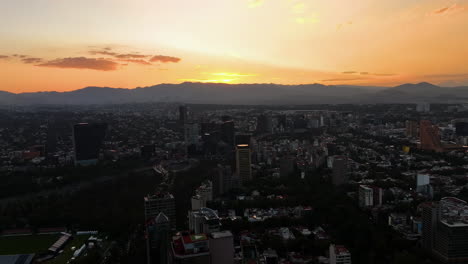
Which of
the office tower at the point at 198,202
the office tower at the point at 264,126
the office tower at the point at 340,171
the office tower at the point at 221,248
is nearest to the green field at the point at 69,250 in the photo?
the office tower at the point at 198,202

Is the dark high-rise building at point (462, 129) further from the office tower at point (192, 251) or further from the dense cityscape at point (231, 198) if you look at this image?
the office tower at point (192, 251)

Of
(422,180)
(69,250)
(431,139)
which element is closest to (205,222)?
(69,250)

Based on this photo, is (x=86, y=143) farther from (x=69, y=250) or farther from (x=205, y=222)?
(x=205, y=222)

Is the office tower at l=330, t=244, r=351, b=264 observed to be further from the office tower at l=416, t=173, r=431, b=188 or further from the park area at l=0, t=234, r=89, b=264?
the office tower at l=416, t=173, r=431, b=188

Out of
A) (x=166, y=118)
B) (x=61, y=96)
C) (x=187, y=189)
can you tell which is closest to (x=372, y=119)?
(x=166, y=118)

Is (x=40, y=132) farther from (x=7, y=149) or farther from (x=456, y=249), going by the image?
(x=456, y=249)

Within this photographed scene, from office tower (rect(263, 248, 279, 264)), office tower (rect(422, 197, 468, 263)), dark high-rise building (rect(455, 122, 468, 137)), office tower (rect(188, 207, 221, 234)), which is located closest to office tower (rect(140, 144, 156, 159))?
office tower (rect(188, 207, 221, 234))
